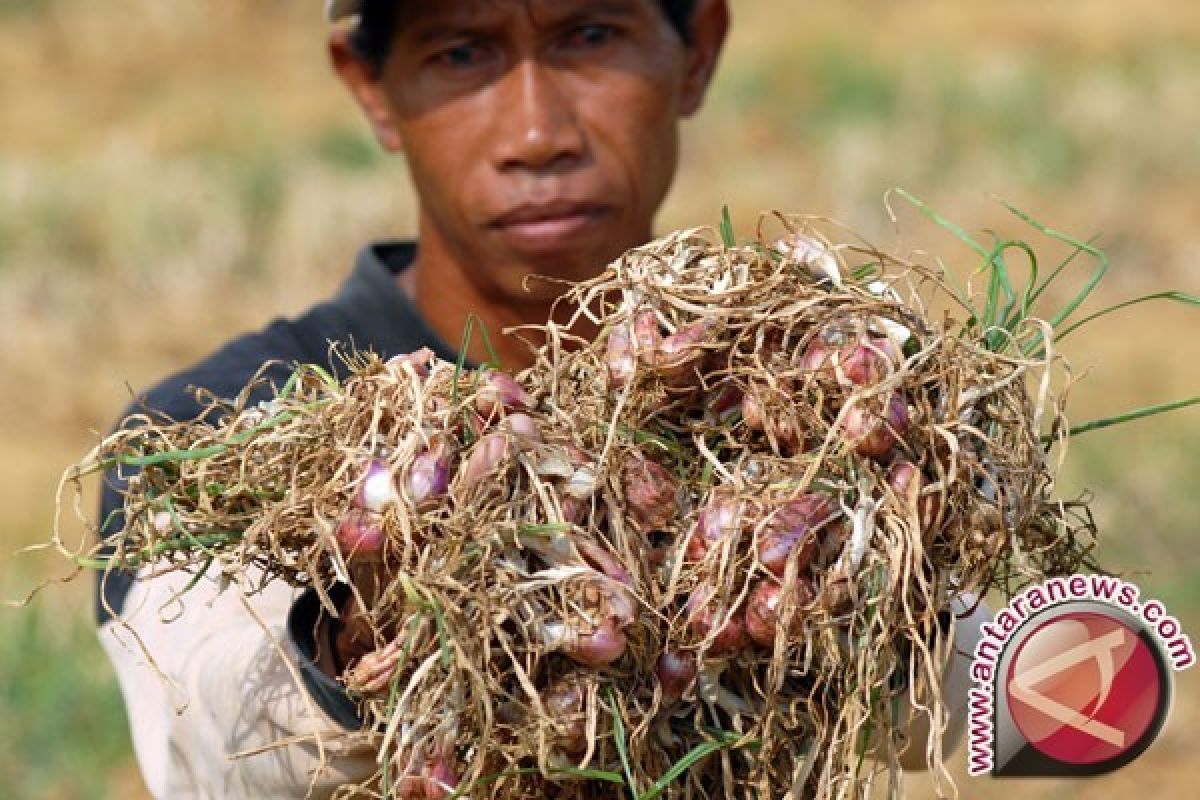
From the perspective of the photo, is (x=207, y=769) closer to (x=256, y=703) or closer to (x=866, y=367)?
(x=256, y=703)

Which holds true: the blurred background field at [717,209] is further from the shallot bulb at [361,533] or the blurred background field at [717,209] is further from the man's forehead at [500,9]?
the shallot bulb at [361,533]

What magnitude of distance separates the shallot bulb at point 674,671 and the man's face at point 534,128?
91 cm

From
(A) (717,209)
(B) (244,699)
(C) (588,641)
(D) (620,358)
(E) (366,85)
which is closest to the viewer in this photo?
(C) (588,641)

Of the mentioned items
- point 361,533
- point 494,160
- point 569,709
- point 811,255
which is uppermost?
point 494,160

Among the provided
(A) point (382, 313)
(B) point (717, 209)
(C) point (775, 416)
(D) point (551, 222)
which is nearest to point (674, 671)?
(C) point (775, 416)

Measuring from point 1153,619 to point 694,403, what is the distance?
43 cm

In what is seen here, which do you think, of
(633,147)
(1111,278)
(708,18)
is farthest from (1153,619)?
(1111,278)

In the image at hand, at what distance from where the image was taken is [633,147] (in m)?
2.28

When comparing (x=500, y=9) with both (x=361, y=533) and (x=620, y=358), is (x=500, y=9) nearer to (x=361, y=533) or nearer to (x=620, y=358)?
(x=620, y=358)

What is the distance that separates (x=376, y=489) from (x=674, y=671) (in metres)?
0.25

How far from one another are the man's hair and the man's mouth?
12.9 inches

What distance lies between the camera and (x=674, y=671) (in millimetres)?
1372

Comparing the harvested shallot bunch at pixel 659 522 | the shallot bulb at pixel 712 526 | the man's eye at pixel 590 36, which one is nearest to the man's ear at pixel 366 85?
the man's eye at pixel 590 36

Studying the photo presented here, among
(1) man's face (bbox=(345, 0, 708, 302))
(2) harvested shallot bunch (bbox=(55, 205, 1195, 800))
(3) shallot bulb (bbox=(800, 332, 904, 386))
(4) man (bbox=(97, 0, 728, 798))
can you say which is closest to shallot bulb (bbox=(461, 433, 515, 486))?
(2) harvested shallot bunch (bbox=(55, 205, 1195, 800))
